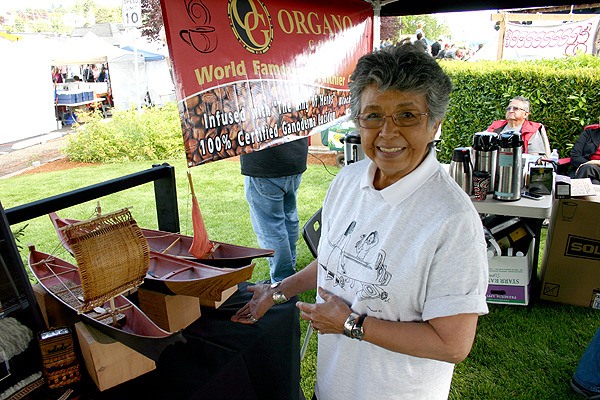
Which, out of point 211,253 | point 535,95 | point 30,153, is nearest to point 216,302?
point 211,253

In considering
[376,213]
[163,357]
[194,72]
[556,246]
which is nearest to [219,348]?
[163,357]

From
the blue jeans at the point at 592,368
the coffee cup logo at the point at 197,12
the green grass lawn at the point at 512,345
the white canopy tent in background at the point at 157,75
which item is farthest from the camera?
the white canopy tent in background at the point at 157,75

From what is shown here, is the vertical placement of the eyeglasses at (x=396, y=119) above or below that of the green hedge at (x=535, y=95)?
above

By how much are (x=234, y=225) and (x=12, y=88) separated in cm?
823

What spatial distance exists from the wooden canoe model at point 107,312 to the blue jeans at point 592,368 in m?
2.19

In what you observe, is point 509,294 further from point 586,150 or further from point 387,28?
point 387,28

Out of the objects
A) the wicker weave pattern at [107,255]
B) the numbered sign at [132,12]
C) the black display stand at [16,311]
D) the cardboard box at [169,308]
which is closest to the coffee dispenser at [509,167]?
the cardboard box at [169,308]

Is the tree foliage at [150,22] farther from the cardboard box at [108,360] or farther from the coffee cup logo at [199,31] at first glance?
the cardboard box at [108,360]

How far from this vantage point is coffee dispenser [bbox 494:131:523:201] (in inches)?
119

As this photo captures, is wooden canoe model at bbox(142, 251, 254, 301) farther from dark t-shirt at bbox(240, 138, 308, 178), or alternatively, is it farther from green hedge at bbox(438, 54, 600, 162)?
green hedge at bbox(438, 54, 600, 162)

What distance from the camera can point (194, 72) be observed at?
73.0 inches

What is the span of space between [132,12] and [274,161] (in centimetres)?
541

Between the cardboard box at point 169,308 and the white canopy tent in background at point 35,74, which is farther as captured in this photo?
the white canopy tent in background at point 35,74

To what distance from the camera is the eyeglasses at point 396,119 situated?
1186mm
